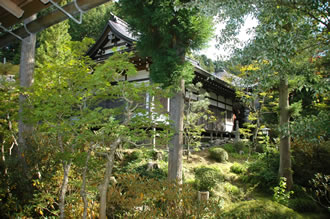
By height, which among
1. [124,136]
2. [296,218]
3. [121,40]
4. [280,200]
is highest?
[121,40]

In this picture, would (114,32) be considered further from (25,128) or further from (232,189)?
(232,189)

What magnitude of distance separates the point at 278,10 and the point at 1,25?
4.28m

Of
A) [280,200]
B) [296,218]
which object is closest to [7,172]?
[296,218]

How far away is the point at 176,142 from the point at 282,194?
12.1 feet

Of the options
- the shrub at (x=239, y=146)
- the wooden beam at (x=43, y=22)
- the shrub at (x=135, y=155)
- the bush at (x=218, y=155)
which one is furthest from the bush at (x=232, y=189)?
the wooden beam at (x=43, y=22)

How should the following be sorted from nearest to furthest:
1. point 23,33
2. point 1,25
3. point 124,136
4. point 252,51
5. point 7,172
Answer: point 1,25
point 23,33
point 124,136
point 252,51
point 7,172

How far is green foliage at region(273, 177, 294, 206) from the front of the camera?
259 inches

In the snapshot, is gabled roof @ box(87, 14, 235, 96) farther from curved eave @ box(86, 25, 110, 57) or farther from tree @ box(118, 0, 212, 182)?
tree @ box(118, 0, 212, 182)

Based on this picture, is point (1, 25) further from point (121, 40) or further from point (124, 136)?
point (121, 40)

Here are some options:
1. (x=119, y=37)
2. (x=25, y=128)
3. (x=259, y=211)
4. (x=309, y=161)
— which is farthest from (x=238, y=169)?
(x=119, y=37)

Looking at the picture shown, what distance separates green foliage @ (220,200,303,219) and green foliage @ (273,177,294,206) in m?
3.08

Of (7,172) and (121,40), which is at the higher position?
(121,40)

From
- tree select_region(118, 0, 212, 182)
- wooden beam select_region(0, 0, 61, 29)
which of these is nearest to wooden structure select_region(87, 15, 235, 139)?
tree select_region(118, 0, 212, 182)

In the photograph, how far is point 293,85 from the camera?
26.1 ft
